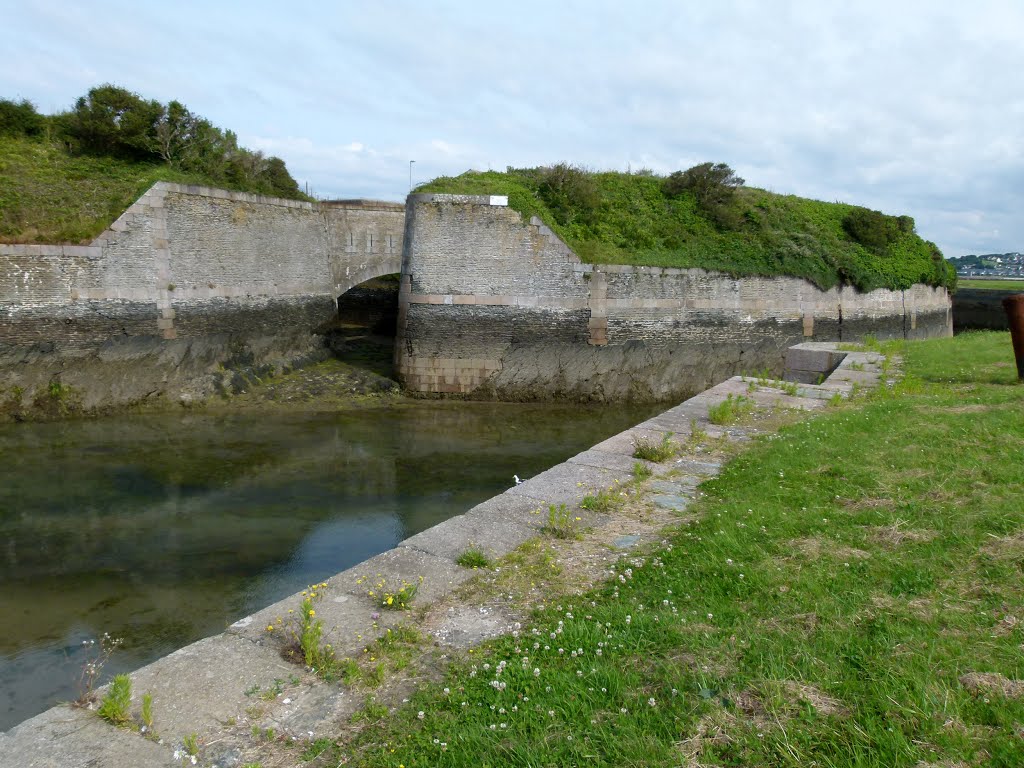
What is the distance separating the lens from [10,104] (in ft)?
53.8

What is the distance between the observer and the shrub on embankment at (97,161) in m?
13.9

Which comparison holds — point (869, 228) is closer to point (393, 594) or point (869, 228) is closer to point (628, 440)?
point (628, 440)

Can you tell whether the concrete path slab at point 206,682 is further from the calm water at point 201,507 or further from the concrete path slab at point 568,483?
the calm water at point 201,507

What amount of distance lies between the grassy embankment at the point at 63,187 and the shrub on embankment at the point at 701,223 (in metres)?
6.66

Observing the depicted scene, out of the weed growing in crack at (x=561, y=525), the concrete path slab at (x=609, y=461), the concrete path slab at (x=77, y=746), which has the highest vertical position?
the concrete path slab at (x=609, y=461)

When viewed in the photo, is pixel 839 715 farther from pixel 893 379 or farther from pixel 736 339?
pixel 736 339

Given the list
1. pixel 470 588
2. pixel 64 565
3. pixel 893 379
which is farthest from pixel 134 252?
pixel 893 379

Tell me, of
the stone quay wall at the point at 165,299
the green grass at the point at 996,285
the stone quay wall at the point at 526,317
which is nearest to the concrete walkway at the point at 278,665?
the stone quay wall at the point at 526,317

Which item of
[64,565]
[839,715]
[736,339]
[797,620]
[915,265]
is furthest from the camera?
[915,265]

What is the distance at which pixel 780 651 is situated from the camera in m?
2.88

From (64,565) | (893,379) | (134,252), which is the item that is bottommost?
(64,565)

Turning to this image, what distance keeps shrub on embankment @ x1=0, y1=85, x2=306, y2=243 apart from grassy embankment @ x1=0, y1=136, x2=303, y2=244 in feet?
0.06

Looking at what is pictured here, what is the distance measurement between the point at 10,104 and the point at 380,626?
62.2 feet

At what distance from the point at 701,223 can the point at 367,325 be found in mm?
12399
